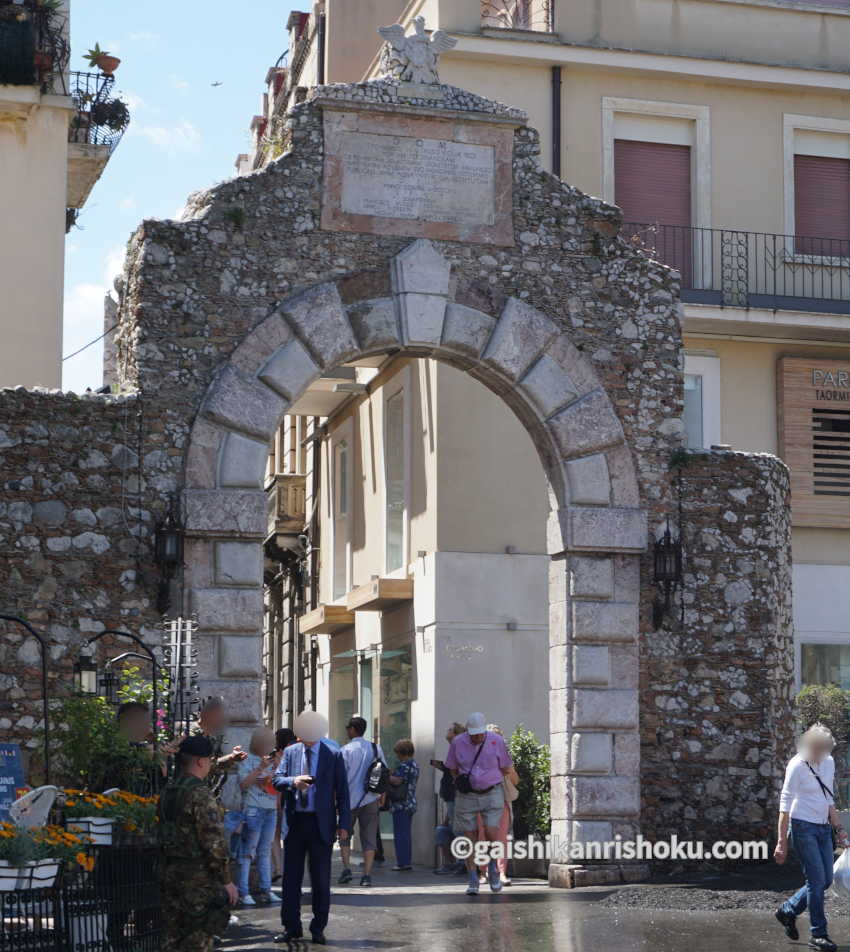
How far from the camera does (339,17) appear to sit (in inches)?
997

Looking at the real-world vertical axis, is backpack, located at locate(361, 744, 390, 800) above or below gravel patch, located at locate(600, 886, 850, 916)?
above

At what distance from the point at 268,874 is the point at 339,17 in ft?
51.0

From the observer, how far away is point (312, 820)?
36.2 feet

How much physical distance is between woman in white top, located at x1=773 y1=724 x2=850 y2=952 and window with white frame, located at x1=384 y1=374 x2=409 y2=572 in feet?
33.1

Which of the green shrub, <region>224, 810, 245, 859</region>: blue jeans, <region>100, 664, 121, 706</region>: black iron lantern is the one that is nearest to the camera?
<region>100, 664, 121, 706</region>: black iron lantern

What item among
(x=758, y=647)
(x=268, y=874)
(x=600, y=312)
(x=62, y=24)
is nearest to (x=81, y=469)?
(x=268, y=874)

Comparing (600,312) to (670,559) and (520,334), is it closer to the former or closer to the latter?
(520,334)

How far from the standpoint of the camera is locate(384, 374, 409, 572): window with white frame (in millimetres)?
20812

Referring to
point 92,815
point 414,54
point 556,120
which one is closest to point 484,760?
point 92,815

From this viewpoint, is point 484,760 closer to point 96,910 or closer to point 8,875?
point 96,910

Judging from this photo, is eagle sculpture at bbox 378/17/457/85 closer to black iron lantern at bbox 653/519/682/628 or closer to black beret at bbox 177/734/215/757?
black iron lantern at bbox 653/519/682/628
